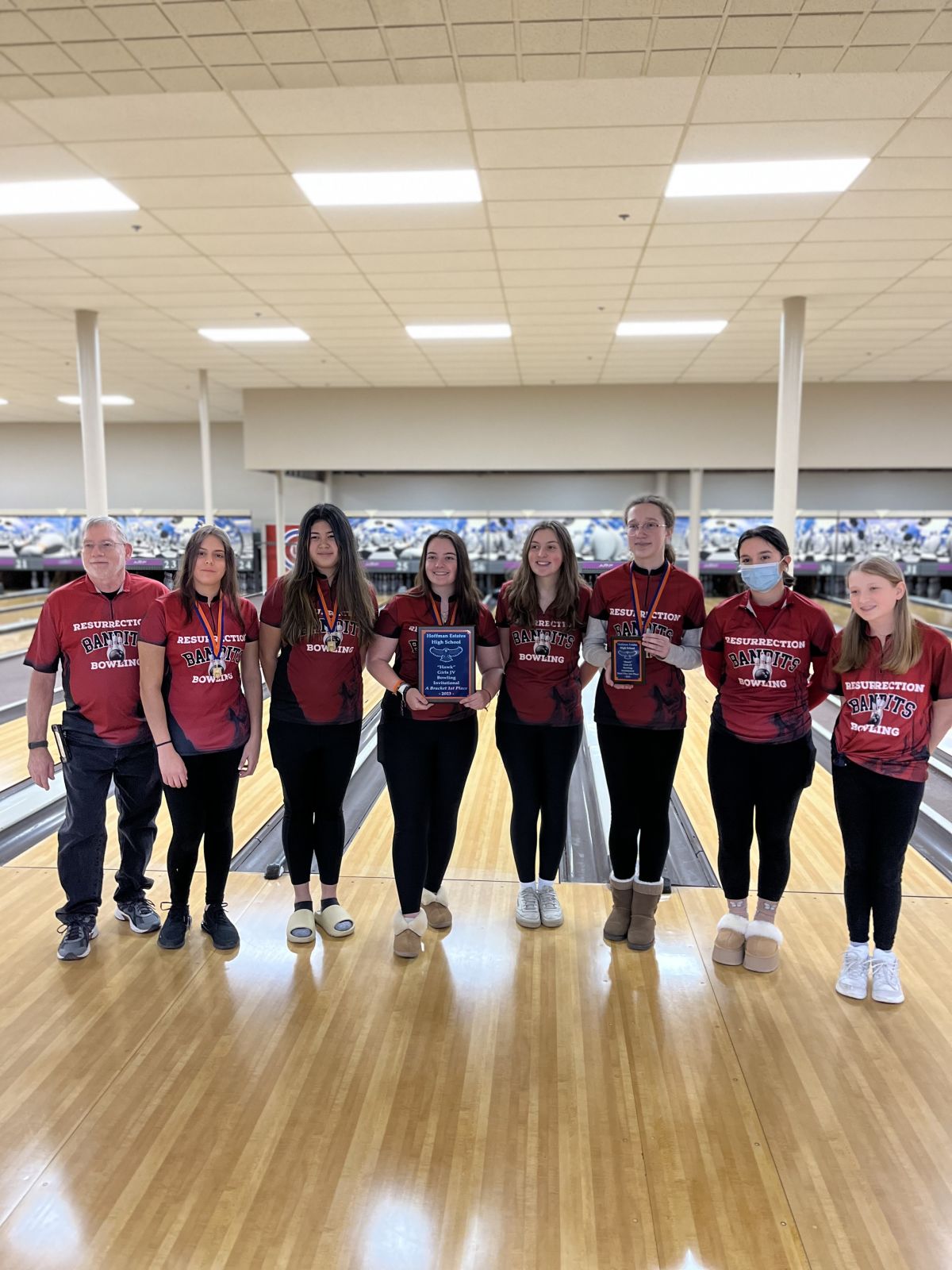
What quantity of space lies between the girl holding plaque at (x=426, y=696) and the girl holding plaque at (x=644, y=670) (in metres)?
0.39

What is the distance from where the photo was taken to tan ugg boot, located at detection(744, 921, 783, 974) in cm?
253

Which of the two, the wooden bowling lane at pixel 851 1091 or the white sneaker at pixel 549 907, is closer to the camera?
the wooden bowling lane at pixel 851 1091

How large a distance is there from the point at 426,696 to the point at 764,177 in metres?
3.78

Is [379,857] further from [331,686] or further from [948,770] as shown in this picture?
[948,770]

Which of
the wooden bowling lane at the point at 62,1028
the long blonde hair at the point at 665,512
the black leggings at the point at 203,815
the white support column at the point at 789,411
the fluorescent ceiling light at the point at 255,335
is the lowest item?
the wooden bowling lane at the point at 62,1028

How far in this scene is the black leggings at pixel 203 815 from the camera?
2512 mm

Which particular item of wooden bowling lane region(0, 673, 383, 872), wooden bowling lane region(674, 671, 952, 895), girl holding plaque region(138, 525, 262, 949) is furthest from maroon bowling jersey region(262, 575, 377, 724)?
wooden bowling lane region(674, 671, 952, 895)

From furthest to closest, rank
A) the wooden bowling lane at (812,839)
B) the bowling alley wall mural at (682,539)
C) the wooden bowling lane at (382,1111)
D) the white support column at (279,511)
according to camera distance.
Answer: the bowling alley wall mural at (682,539), the white support column at (279,511), the wooden bowling lane at (812,839), the wooden bowling lane at (382,1111)

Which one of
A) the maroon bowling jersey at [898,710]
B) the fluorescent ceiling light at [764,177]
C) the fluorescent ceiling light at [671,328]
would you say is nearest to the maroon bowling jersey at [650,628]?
the maroon bowling jersey at [898,710]

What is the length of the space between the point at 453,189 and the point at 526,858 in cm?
380

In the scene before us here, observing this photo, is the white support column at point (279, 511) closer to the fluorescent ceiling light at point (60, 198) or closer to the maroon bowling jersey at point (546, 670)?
the fluorescent ceiling light at point (60, 198)

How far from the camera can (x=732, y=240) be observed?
5.46 metres

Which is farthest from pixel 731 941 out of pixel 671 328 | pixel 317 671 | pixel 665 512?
pixel 671 328

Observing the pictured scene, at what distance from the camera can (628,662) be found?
247 centimetres
